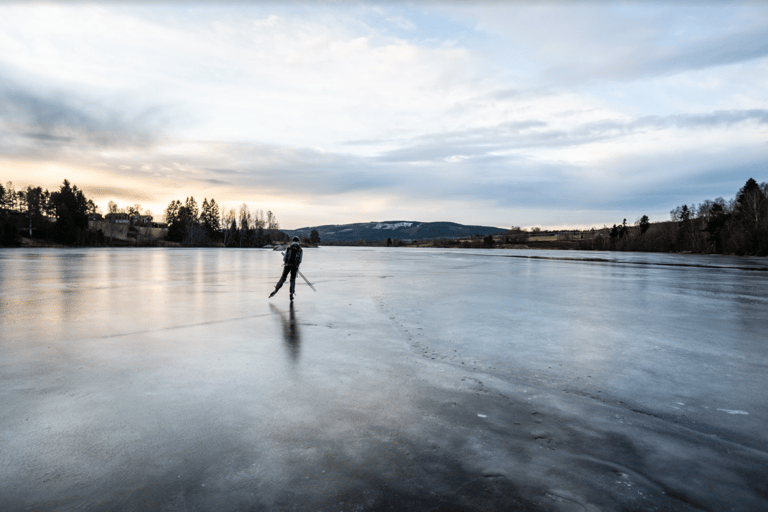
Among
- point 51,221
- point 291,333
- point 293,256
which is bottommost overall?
point 291,333

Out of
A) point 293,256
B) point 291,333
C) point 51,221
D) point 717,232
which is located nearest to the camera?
point 291,333

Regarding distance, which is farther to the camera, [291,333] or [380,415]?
[291,333]

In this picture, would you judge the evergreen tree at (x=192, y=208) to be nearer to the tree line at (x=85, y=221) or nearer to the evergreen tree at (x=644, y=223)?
the tree line at (x=85, y=221)

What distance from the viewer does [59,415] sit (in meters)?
4.14

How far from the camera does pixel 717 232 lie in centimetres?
8038

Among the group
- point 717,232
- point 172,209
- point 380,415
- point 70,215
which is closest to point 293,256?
point 380,415

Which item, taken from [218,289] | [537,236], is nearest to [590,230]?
[537,236]

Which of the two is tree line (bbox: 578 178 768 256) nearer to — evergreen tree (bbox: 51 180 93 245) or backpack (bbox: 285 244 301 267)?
backpack (bbox: 285 244 301 267)

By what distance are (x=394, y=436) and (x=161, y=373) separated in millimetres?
3491

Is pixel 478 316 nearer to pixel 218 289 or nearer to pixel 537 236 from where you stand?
pixel 218 289

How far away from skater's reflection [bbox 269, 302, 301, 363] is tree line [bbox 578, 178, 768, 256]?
76.0 metres

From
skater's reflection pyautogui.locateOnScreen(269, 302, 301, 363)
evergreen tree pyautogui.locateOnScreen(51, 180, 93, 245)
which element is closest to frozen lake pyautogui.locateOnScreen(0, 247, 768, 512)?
skater's reflection pyautogui.locateOnScreen(269, 302, 301, 363)

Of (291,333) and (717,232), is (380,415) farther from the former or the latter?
(717,232)

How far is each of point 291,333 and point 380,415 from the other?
429 cm
